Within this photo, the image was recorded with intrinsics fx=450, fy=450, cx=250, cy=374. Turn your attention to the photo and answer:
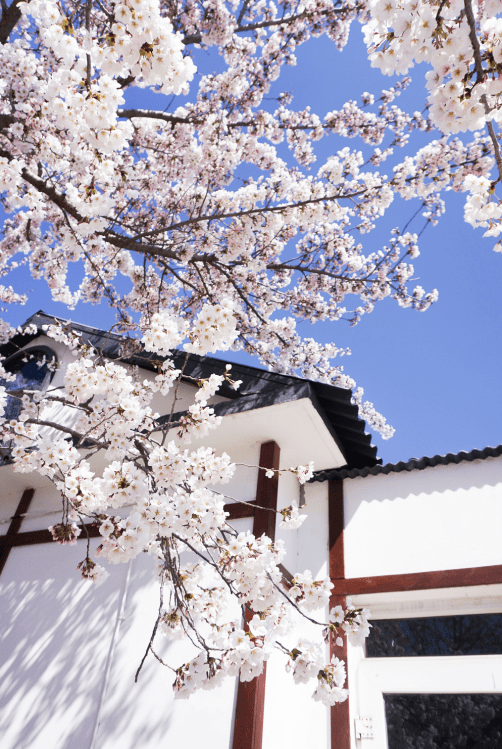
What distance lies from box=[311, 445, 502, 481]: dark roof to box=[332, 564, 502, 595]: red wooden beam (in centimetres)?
84

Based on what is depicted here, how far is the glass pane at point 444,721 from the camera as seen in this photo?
2816mm

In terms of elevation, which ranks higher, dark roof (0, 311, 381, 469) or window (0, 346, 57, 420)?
window (0, 346, 57, 420)

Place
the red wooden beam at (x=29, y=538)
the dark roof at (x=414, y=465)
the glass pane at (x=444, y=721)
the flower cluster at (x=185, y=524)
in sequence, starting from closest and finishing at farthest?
the flower cluster at (x=185, y=524)
the glass pane at (x=444, y=721)
the dark roof at (x=414, y=465)
the red wooden beam at (x=29, y=538)

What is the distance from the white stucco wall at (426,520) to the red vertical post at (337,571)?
6 cm

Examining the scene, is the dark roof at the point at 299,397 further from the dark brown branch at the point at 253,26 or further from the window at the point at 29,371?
the dark brown branch at the point at 253,26

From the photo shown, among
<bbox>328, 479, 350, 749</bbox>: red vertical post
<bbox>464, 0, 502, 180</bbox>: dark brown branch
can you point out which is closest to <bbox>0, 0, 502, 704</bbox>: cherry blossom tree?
<bbox>464, 0, 502, 180</bbox>: dark brown branch

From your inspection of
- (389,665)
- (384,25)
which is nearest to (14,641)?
(389,665)

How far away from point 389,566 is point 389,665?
2.18 ft

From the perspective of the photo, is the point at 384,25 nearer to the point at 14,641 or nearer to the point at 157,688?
the point at 157,688

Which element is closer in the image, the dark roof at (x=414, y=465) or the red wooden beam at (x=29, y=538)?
the dark roof at (x=414, y=465)

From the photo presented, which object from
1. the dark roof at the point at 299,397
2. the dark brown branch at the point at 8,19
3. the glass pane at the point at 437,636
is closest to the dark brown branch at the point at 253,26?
the dark brown branch at the point at 8,19

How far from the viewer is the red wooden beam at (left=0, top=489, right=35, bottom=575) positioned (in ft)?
15.6

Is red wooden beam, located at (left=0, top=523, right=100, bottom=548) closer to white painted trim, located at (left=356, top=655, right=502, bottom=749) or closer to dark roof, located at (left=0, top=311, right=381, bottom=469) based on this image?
dark roof, located at (left=0, top=311, right=381, bottom=469)

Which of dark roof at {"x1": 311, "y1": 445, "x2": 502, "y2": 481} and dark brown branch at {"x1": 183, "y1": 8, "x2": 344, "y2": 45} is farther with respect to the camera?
dark brown branch at {"x1": 183, "y1": 8, "x2": 344, "y2": 45}
